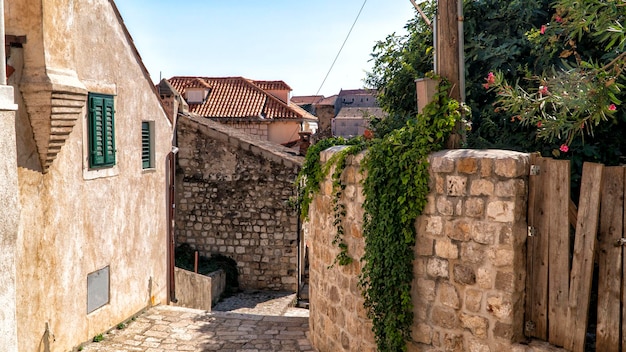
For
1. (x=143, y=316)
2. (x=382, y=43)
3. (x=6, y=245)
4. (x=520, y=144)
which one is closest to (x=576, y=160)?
(x=520, y=144)

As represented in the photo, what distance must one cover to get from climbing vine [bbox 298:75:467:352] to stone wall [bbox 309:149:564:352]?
13 cm

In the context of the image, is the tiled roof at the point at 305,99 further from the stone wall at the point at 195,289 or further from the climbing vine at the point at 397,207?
the climbing vine at the point at 397,207

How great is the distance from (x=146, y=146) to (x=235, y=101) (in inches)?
778

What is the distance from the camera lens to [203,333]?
852 cm

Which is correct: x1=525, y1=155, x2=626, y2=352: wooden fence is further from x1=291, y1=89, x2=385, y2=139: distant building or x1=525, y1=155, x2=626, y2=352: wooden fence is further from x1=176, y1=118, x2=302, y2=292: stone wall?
x1=291, y1=89, x2=385, y2=139: distant building

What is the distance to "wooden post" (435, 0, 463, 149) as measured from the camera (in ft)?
17.1

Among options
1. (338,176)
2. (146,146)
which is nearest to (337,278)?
(338,176)

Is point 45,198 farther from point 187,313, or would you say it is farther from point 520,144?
point 520,144

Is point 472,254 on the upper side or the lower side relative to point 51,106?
lower

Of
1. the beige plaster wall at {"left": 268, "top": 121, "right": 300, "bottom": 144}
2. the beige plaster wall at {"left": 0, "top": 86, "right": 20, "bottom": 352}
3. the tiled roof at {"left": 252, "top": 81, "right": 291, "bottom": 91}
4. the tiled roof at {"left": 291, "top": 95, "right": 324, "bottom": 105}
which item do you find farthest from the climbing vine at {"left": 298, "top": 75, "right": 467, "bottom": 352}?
the tiled roof at {"left": 291, "top": 95, "right": 324, "bottom": 105}

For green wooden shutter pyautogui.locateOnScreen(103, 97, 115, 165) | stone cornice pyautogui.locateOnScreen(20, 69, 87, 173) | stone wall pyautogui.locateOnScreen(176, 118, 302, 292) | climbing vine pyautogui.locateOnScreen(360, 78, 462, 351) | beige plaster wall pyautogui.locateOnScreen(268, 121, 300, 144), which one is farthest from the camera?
beige plaster wall pyautogui.locateOnScreen(268, 121, 300, 144)

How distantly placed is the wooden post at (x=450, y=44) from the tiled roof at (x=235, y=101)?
77.1ft

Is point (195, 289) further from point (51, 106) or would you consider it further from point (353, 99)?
point (353, 99)

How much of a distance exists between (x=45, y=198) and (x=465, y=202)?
516 cm
